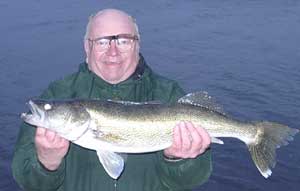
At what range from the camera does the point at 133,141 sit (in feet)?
16.3

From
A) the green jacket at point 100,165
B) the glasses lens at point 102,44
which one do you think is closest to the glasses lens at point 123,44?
the glasses lens at point 102,44

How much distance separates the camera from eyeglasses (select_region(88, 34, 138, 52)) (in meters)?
5.01

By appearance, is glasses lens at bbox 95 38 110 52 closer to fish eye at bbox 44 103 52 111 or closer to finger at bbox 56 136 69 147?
fish eye at bbox 44 103 52 111

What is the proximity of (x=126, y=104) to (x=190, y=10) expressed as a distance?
73.4 ft

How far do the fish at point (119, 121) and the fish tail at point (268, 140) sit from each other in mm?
510

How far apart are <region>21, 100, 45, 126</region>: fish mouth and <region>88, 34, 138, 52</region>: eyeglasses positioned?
0.84 meters

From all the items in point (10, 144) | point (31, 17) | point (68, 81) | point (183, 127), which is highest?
Answer: point (68, 81)

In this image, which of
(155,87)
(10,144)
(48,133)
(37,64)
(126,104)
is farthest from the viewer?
(37,64)

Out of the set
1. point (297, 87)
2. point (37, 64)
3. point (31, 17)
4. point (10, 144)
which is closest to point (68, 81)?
point (10, 144)

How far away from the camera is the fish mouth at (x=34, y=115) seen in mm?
4640

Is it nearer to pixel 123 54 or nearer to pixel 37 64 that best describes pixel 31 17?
pixel 37 64

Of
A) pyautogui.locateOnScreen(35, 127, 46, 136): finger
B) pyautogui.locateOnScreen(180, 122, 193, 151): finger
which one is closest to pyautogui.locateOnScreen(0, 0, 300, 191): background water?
pyautogui.locateOnScreen(180, 122, 193, 151): finger

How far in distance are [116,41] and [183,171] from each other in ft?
4.67

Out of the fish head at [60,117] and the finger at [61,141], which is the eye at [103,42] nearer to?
the fish head at [60,117]
